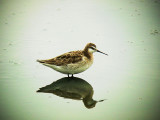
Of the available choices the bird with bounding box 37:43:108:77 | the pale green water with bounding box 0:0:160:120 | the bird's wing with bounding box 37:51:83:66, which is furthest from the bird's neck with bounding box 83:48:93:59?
the pale green water with bounding box 0:0:160:120

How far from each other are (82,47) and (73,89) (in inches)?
99.5

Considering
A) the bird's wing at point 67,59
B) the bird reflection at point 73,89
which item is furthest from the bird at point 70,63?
the bird reflection at point 73,89

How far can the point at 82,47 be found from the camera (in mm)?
8758

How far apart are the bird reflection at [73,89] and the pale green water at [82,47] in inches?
4.7

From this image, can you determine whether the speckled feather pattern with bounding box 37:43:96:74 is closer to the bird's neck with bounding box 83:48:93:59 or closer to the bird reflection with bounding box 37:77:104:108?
the bird's neck with bounding box 83:48:93:59

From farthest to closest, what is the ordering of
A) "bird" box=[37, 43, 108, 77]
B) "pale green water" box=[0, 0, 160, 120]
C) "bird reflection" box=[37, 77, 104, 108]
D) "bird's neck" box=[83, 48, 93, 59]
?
"bird's neck" box=[83, 48, 93, 59] < "bird" box=[37, 43, 108, 77] < "bird reflection" box=[37, 77, 104, 108] < "pale green water" box=[0, 0, 160, 120]

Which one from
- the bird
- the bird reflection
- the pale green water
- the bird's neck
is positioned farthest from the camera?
the bird's neck

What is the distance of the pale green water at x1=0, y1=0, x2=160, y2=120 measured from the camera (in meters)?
5.71

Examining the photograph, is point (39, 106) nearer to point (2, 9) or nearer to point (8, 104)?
point (8, 104)

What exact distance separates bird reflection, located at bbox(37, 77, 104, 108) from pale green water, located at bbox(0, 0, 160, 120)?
0.39ft

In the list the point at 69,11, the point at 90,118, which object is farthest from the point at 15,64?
the point at 69,11

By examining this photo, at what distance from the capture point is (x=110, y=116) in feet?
17.9

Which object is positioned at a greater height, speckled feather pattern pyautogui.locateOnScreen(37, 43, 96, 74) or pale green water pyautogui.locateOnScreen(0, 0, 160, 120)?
speckled feather pattern pyautogui.locateOnScreen(37, 43, 96, 74)

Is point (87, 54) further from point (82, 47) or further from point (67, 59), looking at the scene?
point (82, 47)
